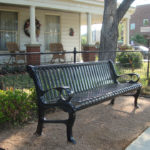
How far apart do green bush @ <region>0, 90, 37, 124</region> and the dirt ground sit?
0.17 metres

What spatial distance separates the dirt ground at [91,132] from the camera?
3129 millimetres

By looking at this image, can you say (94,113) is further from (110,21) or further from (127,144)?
(110,21)

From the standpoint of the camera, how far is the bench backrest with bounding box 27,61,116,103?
354 centimetres

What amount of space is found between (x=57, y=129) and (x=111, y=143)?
3.00ft

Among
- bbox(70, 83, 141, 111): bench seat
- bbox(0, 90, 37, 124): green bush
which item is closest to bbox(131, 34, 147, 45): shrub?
bbox(70, 83, 141, 111): bench seat

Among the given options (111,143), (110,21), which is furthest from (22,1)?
(111,143)

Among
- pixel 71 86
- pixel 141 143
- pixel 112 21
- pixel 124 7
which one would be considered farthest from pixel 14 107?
pixel 124 7

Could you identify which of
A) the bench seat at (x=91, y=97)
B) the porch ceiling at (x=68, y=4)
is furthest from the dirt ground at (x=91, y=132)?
the porch ceiling at (x=68, y=4)

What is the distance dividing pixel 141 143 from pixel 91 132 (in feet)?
2.49

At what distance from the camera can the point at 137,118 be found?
14.2ft

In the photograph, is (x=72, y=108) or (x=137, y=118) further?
(x=137, y=118)

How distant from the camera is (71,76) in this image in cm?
407

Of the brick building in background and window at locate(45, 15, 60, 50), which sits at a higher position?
the brick building in background

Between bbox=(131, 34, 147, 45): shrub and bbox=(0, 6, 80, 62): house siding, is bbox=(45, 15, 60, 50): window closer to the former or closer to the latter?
bbox=(0, 6, 80, 62): house siding
